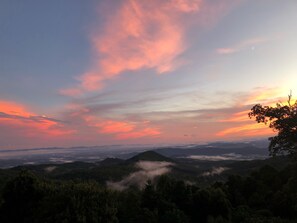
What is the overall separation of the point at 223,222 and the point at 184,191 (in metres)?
29.8

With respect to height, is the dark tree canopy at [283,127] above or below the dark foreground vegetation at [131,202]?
above

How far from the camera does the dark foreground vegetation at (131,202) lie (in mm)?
54781

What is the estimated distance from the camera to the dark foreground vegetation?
54.8 m

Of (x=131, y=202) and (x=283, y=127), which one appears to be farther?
(x=131, y=202)

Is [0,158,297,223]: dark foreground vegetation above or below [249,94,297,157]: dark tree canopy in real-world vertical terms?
below

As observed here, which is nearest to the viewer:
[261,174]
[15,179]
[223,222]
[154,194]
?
[223,222]

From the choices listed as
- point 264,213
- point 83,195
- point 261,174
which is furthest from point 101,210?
point 261,174

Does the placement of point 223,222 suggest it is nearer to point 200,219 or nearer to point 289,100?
point 200,219

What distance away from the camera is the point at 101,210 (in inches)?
2189

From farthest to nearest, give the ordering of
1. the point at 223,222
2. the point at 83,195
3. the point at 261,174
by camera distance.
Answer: the point at 261,174 → the point at 223,222 → the point at 83,195

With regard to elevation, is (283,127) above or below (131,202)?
above

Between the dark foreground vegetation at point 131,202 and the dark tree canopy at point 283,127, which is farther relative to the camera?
the dark foreground vegetation at point 131,202

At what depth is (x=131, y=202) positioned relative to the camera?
78938mm

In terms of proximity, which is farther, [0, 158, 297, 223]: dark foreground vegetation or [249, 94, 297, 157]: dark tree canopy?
[0, 158, 297, 223]: dark foreground vegetation
